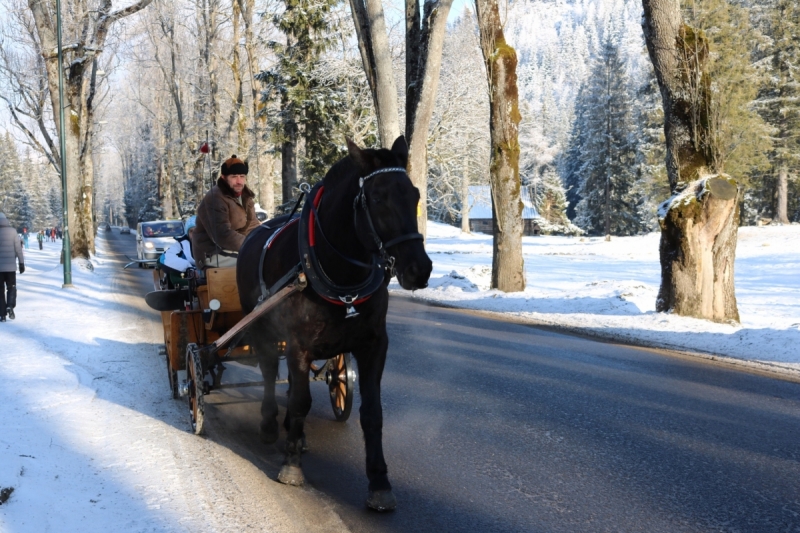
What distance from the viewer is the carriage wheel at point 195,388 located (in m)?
5.96

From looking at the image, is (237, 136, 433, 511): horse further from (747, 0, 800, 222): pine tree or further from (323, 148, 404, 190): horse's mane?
(747, 0, 800, 222): pine tree

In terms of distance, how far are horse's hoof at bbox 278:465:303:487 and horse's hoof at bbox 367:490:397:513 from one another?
0.65 metres

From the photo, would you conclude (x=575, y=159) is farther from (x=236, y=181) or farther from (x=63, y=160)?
(x=236, y=181)

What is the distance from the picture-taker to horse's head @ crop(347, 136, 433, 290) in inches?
152

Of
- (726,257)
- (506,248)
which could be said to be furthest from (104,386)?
(506,248)

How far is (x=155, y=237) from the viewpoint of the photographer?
94.8 feet

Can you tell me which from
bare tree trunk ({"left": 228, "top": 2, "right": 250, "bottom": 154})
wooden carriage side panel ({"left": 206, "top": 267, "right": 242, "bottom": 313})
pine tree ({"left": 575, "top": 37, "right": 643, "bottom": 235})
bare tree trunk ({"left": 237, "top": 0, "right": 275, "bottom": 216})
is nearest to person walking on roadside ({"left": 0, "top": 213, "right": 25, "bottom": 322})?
wooden carriage side panel ({"left": 206, "top": 267, "right": 242, "bottom": 313})

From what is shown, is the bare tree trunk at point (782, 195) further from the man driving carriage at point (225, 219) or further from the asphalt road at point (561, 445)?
the man driving carriage at point (225, 219)

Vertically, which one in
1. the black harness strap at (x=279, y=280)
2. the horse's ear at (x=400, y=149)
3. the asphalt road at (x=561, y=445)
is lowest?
the asphalt road at (x=561, y=445)

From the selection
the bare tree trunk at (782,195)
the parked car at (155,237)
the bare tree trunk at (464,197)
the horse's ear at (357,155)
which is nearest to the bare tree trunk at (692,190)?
the horse's ear at (357,155)

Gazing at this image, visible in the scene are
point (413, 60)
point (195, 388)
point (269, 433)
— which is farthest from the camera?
point (413, 60)

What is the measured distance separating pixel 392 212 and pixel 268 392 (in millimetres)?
2531

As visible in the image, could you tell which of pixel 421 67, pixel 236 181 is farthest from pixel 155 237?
pixel 236 181

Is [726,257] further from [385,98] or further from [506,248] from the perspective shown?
[385,98]
